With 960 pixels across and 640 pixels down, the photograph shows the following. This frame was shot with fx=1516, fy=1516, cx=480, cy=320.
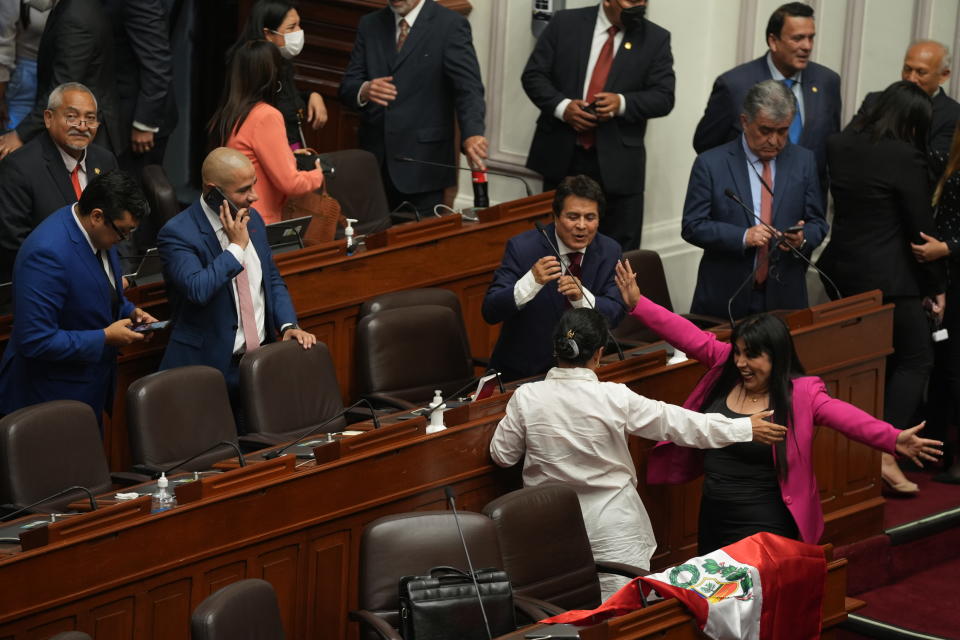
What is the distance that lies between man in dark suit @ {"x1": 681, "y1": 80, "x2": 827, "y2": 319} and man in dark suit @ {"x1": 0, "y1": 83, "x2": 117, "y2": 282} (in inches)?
67.4

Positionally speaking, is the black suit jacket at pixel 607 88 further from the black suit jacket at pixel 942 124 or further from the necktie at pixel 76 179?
the necktie at pixel 76 179

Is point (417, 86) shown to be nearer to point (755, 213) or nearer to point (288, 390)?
point (755, 213)

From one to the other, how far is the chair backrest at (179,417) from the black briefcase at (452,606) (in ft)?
2.72

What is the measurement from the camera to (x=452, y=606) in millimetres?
3002

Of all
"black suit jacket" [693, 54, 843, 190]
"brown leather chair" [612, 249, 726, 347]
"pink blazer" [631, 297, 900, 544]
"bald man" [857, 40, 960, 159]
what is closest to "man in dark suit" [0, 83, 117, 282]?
"pink blazer" [631, 297, 900, 544]

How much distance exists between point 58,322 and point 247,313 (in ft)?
1.62

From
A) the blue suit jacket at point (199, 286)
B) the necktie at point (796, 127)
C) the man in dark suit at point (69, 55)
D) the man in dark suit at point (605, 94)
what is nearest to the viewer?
the blue suit jacket at point (199, 286)

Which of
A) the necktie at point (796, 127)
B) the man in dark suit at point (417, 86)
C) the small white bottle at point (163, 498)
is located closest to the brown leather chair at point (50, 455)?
the small white bottle at point (163, 498)

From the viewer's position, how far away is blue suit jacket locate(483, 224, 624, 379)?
405cm

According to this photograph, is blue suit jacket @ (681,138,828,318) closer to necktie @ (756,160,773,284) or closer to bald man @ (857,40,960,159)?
necktie @ (756,160,773,284)

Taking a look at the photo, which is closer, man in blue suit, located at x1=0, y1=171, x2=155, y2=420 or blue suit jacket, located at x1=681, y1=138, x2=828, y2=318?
man in blue suit, located at x1=0, y1=171, x2=155, y2=420

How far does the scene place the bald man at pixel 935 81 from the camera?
15.5 feet

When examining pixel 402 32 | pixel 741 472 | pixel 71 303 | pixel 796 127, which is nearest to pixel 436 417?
pixel 741 472

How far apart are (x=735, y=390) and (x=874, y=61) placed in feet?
7.03
